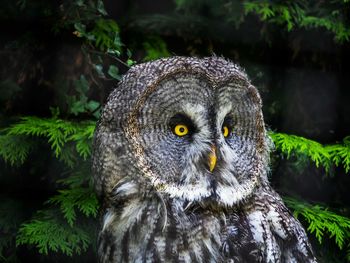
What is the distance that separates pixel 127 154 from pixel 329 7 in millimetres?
1235

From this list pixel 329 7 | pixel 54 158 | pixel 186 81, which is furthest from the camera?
pixel 329 7

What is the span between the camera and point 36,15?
226 centimetres

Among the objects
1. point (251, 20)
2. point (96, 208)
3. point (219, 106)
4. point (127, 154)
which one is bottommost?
point (96, 208)

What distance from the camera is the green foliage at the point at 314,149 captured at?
216 centimetres

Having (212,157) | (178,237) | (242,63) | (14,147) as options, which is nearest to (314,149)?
(242,63)

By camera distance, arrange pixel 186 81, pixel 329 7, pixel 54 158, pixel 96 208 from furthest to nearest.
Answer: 1. pixel 329 7
2. pixel 54 158
3. pixel 96 208
4. pixel 186 81

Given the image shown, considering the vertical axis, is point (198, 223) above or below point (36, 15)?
below

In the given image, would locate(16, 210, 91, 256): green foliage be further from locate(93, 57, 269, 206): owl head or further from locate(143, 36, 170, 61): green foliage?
locate(143, 36, 170, 61): green foliage

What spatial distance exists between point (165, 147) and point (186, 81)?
204 millimetres

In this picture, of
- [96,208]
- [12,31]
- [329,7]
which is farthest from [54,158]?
[329,7]

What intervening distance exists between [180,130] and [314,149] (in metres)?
0.70

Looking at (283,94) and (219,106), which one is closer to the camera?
(219,106)

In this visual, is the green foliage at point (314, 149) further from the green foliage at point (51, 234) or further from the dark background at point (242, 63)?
the green foliage at point (51, 234)

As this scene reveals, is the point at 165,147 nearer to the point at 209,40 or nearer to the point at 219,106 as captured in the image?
the point at 219,106
